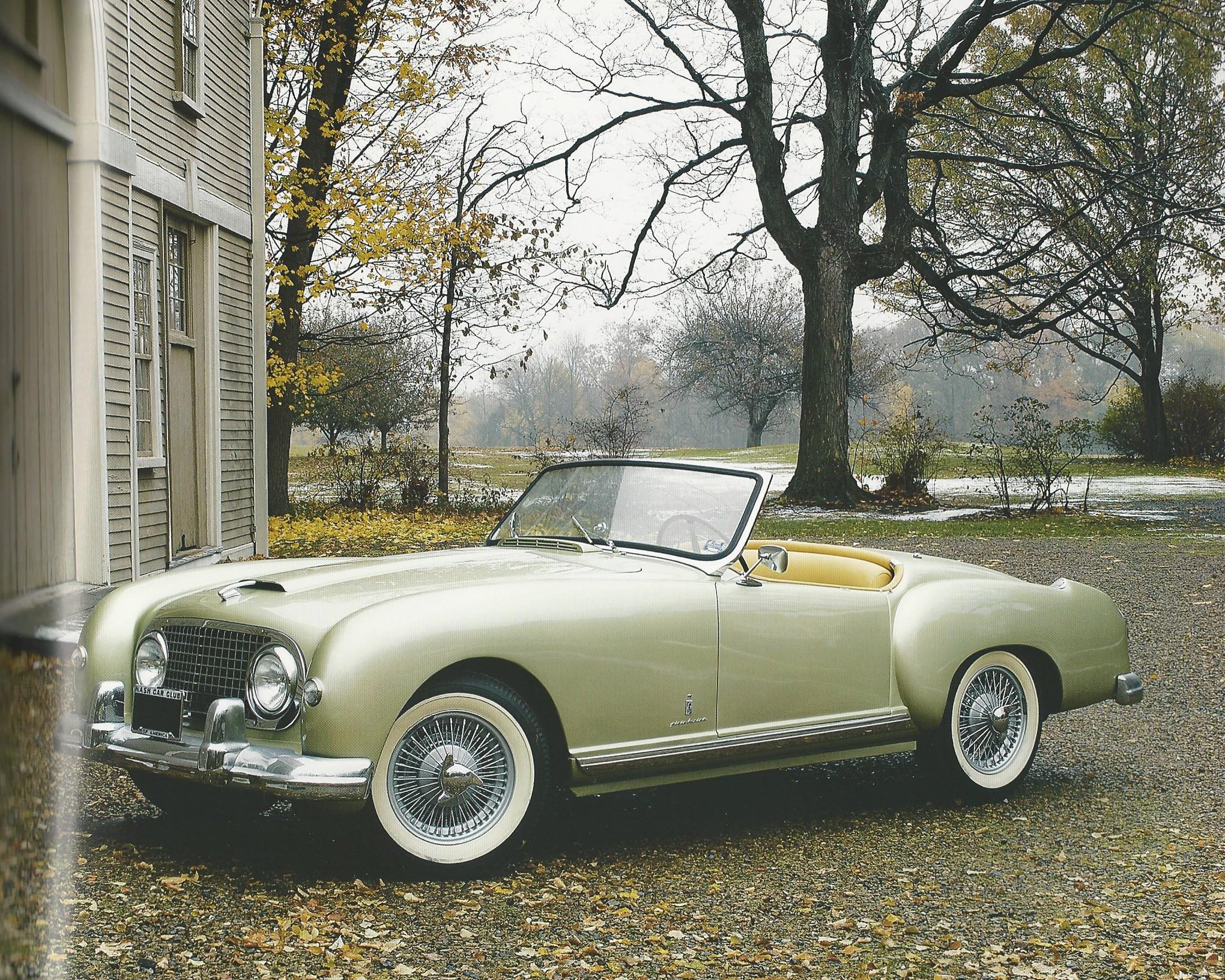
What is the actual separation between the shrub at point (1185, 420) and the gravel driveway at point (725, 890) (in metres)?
34.0

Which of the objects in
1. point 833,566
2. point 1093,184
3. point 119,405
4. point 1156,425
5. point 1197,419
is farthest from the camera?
point 1156,425

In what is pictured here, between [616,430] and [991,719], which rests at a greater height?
[616,430]

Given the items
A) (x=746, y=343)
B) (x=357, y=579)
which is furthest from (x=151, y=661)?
(x=746, y=343)

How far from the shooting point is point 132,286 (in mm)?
8234

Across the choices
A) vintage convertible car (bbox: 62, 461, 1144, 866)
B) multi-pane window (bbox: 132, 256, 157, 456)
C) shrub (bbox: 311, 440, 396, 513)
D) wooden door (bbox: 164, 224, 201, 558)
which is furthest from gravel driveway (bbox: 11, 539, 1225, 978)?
shrub (bbox: 311, 440, 396, 513)

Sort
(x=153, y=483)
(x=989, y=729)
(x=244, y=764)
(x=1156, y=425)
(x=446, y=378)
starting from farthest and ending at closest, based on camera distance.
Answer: (x=1156, y=425), (x=446, y=378), (x=153, y=483), (x=989, y=729), (x=244, y=764)

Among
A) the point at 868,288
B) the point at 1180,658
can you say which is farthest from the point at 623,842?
the point at 868,288

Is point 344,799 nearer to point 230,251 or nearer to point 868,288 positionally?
point 230,251

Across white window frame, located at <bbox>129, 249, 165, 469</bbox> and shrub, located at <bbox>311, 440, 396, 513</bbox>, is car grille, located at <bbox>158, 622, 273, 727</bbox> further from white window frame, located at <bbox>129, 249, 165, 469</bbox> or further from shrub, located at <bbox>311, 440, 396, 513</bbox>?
shrub, located at <bbox>311, 440, 396, 513</bbox>

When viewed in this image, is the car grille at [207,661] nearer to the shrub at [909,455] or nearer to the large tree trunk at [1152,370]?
the shrub at [909,455]

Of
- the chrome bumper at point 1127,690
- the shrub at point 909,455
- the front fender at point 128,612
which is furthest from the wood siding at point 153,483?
the shrub at point 909,455

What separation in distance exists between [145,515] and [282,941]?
823 cm

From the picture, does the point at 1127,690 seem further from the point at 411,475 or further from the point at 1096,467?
the point at 1096,467

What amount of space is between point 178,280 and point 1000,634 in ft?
31.9
